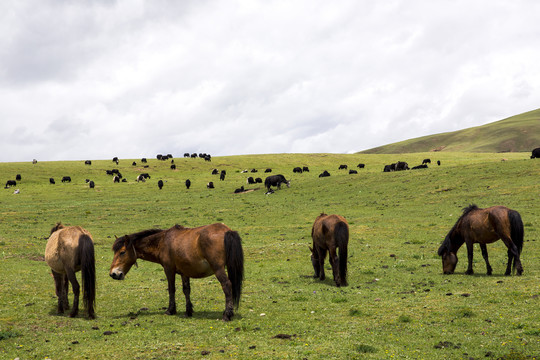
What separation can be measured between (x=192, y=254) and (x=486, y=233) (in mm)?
11740

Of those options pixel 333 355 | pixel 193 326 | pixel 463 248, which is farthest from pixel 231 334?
pixel 463 248

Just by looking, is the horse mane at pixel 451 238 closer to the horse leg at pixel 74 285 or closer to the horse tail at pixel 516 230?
the horse tail at pixel 516 230

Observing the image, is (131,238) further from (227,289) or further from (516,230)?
(516,230)

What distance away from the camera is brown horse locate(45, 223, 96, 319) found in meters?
11.1

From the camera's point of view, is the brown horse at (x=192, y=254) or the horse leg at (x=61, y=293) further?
the horse leg at (x=61, y=293)

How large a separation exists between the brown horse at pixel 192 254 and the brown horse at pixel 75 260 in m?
0.66

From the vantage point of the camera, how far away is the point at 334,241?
14.7 metres

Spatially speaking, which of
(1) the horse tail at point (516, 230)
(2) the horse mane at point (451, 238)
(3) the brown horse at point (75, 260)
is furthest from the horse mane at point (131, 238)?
(1) the horse tail at point (516, 230)

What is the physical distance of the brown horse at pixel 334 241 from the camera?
14.5 metres

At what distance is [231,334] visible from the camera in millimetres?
9727

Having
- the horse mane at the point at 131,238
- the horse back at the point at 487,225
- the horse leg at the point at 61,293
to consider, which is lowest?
the horse leg at the point at 61,293

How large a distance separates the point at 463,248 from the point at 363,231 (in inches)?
303

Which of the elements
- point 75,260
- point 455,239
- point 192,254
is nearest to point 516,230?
point 455,239

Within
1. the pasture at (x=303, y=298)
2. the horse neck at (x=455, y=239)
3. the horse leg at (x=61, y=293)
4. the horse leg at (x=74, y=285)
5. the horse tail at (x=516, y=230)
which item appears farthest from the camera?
the horse neck at (x=455, y=239)
